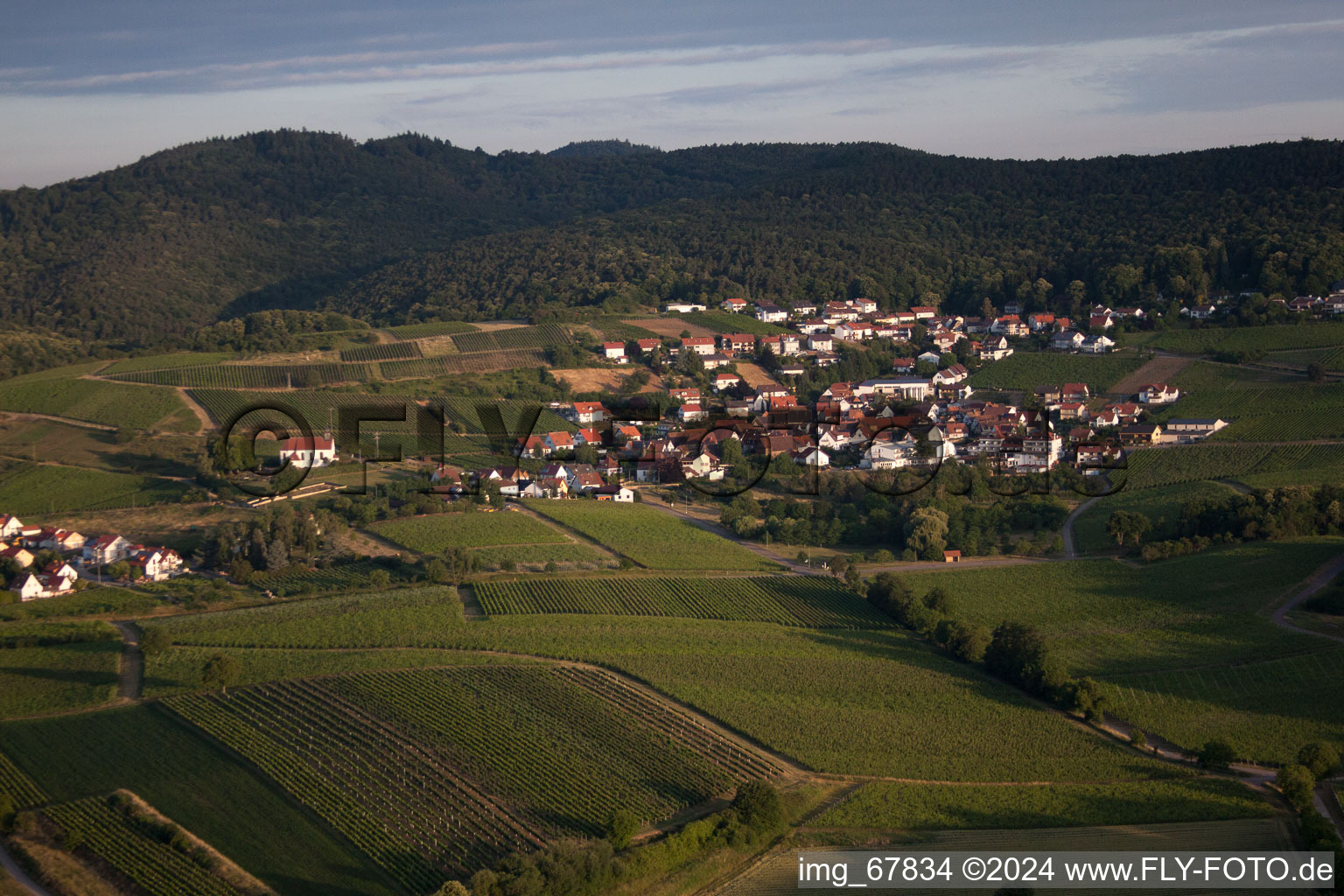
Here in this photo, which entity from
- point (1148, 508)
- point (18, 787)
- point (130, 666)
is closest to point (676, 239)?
point (1148, 508)

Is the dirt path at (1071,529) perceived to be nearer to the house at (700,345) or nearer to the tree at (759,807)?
the tree at (759,807)

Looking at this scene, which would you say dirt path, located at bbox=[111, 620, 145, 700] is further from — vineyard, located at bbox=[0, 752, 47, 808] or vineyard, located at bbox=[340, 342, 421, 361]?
vineyard, located at bbox=[340, 342, 421, 361]

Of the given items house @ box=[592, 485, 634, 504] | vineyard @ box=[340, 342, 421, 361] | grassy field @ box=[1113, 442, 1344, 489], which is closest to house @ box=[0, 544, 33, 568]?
house @ box=[592, 485, 634, 504]

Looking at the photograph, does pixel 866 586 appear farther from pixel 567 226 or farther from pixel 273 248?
pixel 273 248

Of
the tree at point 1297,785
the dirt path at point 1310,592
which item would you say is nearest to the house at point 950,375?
the dirt path at point 1310,592

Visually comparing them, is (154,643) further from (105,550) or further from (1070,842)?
(1070,842)

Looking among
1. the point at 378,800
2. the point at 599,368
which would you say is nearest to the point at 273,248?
the point at 599,368
